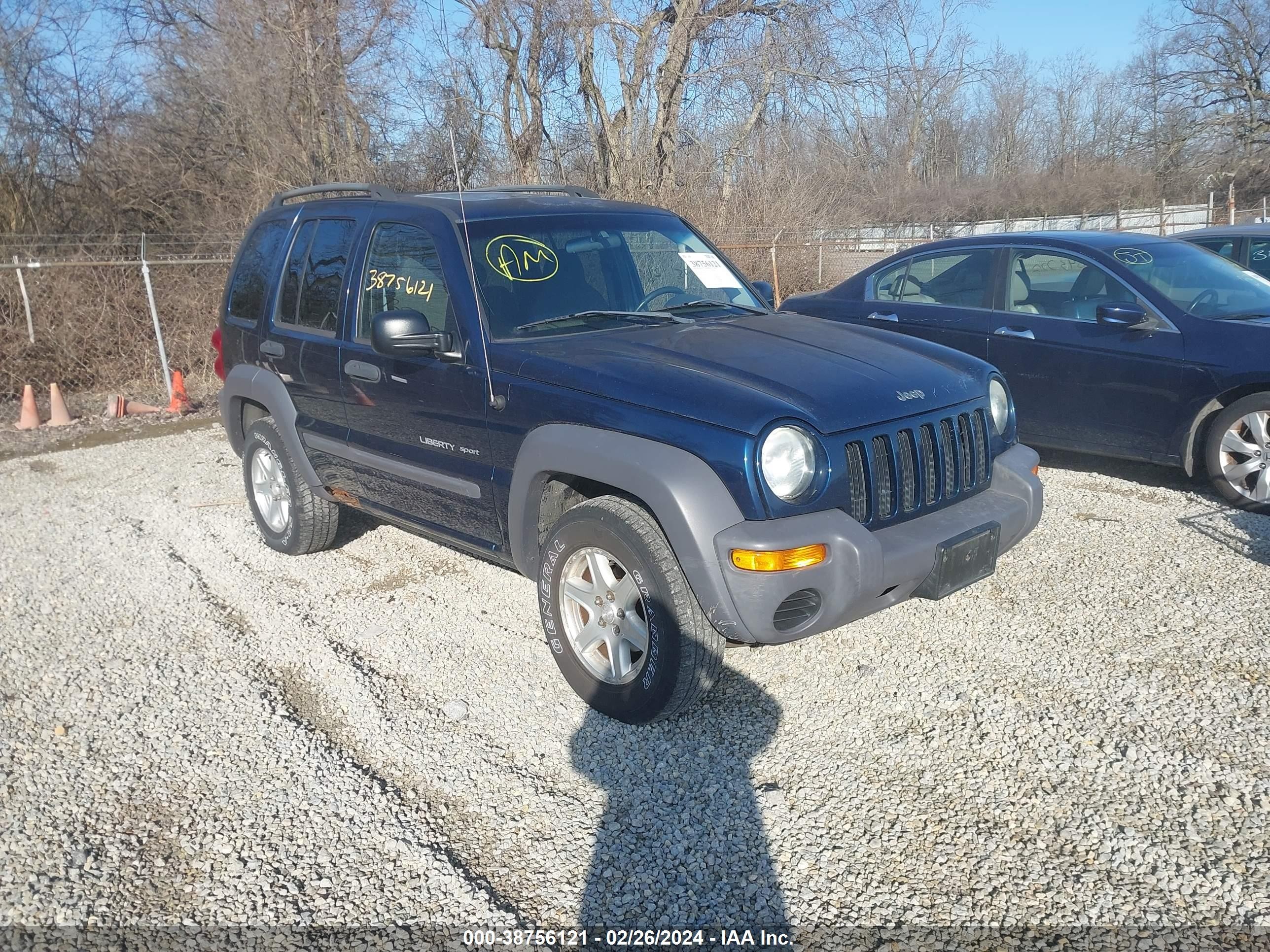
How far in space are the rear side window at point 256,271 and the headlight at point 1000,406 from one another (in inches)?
151

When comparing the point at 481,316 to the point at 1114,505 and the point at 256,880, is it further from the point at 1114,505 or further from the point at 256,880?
the point at 1114,505

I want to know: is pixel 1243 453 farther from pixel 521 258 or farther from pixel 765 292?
pixel 521 258

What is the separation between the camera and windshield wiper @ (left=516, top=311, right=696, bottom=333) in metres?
4.17

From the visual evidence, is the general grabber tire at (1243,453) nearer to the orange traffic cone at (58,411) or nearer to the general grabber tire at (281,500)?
the general grabber tire at (281,500)

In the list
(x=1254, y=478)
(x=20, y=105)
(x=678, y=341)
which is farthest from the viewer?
(x=20, y=105)

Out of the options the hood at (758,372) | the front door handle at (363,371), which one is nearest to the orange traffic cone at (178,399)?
the front door handle at (363,371)

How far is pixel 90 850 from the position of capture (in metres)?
3.07

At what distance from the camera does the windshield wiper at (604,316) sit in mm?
4172

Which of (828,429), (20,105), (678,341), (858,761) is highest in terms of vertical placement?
(20,105)

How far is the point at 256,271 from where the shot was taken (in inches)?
Answer: 227

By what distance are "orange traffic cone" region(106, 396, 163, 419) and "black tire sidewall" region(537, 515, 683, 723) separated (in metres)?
8.55

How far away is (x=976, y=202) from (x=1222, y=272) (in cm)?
3900

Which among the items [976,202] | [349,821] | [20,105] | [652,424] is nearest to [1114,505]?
[652,424]

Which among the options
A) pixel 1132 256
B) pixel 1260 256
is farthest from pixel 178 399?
pixel 1260 256
